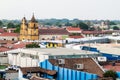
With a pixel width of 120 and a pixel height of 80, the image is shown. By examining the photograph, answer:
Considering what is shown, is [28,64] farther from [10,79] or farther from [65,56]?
[10,79]

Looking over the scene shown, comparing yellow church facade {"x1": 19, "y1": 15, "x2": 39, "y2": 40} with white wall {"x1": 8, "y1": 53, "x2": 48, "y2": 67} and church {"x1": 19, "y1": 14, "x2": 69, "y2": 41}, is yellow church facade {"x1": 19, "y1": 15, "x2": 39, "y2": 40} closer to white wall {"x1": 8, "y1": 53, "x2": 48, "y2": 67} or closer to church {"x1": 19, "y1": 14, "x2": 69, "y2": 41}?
church {"x1": 19, "y1": 14, "x2": 69, "y2": 41}

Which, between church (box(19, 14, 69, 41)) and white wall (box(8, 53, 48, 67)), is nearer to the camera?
white wall (box(8, 53, 48, 67))

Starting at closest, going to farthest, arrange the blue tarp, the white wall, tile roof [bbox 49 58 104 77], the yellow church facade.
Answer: the blue tarp → tile roof [bbox 49 58 104 77] → the white wall → the yellow church facade

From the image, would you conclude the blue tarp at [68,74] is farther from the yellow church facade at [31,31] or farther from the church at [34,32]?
the church at [34,32]

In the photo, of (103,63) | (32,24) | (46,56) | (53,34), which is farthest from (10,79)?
(53,34)

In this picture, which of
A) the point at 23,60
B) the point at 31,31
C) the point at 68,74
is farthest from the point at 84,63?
the point at 31,31

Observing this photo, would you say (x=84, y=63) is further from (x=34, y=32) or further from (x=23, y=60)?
(x=34, y=32)

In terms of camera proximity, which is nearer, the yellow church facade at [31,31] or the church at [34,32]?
the yellow church facade at [31,31]

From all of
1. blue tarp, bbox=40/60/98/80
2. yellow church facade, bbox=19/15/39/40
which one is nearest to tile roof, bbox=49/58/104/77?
blue tarp, bbox=40/60/98/80

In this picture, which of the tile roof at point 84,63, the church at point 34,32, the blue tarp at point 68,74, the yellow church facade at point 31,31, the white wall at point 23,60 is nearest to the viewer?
the blue tarp at point 68,74

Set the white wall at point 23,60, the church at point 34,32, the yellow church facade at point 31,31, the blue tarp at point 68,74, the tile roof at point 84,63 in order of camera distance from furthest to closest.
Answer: the church at point 34,32, the yellow church facade at point 31,31, the white wall at point 23,60, the tile roof at point 84,63, the blue tarp at point 68,74

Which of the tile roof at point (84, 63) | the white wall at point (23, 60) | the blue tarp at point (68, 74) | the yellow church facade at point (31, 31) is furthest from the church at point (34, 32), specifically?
the blue tarp at point (68, 74)

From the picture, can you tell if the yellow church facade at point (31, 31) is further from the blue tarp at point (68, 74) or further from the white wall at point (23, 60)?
the blue tarp at point (68, 74)

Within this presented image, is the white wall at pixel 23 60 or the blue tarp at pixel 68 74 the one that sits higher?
the blue tarp at pixel 68 74
